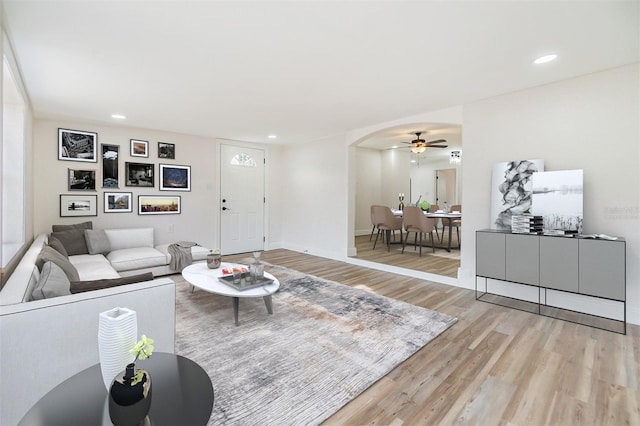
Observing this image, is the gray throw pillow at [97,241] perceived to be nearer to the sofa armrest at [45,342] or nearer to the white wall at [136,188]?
the white wall at [136,188]

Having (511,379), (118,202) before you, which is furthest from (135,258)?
(511,379)

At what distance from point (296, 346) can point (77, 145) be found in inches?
186

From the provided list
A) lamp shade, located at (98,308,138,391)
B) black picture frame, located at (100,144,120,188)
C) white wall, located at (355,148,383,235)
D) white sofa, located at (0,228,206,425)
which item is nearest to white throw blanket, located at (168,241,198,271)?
black picture frame, located at (100,144,120,188)

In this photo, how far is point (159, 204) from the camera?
5.38 m

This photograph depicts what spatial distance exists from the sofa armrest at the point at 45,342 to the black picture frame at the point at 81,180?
3.95 metres

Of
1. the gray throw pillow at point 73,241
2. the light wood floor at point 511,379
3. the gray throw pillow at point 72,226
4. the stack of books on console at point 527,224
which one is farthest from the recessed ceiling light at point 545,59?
the gray throw pillow at point 72,226

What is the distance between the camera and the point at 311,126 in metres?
5.06

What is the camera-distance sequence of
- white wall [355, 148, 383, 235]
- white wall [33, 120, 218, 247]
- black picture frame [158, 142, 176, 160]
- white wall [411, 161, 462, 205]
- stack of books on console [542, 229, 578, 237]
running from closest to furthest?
stack of books on console [542, 229, 578, 237] < white wall [33, 120, 218, 247] < black picture frame [158, 142, 176, 160] < white wall [355, 148, 383, 235] < white wall [411, 161, 462, 205]

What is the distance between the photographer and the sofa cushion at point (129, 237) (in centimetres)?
461

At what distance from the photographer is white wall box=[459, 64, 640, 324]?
9.25ft

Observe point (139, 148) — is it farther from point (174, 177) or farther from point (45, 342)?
point (45, 342)

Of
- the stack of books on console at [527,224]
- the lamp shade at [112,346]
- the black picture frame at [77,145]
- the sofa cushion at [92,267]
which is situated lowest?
the sofa cushion at [92,267]

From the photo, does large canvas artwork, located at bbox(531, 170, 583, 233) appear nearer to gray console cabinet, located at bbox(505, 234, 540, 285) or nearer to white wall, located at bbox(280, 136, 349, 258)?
gray console cabinet, located at bbox(505, 234, 540, 285)

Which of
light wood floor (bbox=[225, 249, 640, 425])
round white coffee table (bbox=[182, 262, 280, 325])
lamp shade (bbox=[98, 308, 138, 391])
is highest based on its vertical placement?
lamp shade (bbox=[98, 308, 138, 391])
